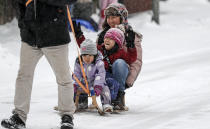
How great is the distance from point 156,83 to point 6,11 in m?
6.40

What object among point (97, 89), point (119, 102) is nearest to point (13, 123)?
point (97, 89)

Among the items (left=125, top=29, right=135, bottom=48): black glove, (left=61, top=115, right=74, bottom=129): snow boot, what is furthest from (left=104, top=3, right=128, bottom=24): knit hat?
(left=61, top=115, right=74, bottom=129): snow boot

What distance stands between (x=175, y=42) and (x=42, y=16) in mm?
9268

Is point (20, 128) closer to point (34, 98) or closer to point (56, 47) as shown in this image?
point (56, 47)

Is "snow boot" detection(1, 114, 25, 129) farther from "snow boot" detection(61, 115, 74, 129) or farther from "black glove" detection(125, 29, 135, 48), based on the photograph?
"black glove" detection(125, 29, 135, 48)

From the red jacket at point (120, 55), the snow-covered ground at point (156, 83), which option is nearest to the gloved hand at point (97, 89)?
the snow-covered ground at point (156, 83)

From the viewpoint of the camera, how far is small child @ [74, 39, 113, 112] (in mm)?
6738

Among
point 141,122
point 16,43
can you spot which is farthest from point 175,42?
point 141,122

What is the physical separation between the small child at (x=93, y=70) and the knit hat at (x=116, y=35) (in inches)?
12.2

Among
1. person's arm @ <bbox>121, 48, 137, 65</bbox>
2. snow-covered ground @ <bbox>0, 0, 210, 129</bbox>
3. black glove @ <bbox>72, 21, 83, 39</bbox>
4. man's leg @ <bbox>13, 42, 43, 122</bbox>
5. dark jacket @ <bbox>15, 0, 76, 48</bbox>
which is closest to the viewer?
dark jacket @ <bbox>15, 0, 76, 48</bbox>

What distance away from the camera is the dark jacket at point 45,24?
5523 mm

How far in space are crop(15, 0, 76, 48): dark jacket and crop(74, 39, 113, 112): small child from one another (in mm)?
1202

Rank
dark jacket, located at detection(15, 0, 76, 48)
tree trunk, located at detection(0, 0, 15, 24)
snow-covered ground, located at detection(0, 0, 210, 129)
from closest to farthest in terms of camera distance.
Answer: dark jacket, located at detection(15, 0, 76, 48) < snow-covered ground, located at detection(0, 0, 210, 129) < tree trunk, located at detection(0, 0, 15, 24)

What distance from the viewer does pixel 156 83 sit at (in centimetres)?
948
